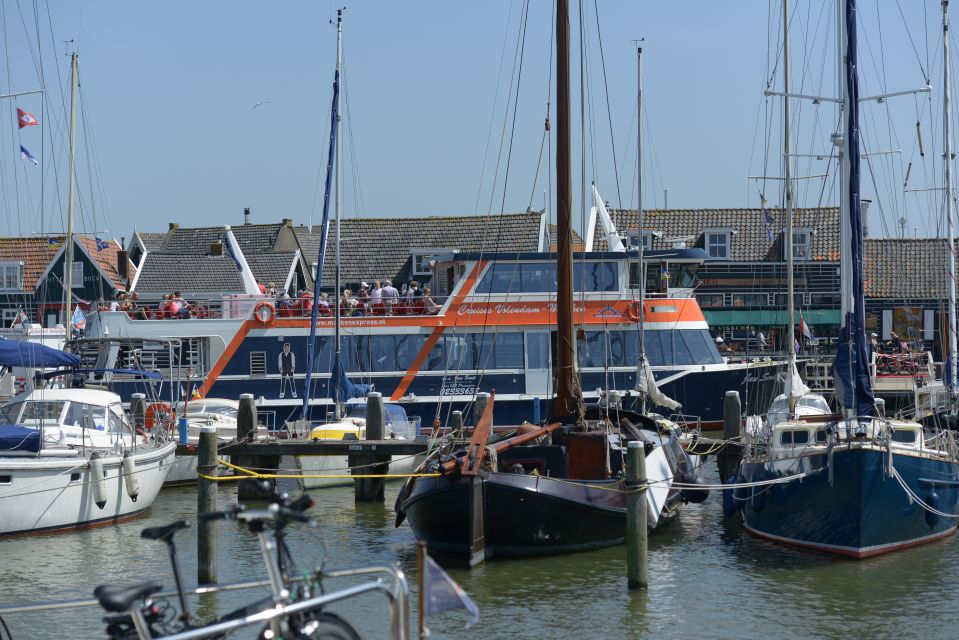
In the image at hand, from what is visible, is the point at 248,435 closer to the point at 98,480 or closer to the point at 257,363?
the point at 98,480

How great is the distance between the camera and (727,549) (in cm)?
1914

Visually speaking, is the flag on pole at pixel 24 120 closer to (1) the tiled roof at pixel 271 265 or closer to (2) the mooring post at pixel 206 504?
(2) the mooring post at pixel 206 504

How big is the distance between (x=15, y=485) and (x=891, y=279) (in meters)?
41.8

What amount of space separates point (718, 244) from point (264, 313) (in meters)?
25.9

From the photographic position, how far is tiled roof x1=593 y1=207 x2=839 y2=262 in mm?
52875

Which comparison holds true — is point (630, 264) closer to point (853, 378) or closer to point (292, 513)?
point (853, 378)

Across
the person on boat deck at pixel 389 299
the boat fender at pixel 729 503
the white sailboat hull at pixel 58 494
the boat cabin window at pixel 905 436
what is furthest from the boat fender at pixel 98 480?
the person on boat deck at pixel 389 299

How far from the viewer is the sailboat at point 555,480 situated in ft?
55.5

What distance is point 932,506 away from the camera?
1827cm

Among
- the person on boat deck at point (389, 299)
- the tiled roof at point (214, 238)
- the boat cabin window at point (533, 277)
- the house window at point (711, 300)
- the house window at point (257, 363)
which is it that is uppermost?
the tiled roof at point (214, 238)

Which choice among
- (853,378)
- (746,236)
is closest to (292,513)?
(853,378)

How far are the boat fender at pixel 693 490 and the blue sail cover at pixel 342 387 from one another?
33.3 ft

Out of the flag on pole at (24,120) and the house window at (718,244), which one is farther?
the house window at (718,244)

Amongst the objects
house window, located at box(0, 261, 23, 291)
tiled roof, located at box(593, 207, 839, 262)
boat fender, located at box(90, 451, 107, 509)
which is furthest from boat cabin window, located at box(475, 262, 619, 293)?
house window, located at box(0, 261, 23, 291)
